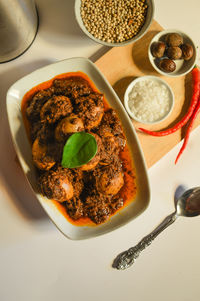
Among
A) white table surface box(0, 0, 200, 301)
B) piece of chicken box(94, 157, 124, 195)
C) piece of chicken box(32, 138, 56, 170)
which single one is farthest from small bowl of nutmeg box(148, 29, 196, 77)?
piece of chicken box(32, 138, 56, 170)

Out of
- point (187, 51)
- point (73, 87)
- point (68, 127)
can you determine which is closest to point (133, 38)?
point (187, 51)

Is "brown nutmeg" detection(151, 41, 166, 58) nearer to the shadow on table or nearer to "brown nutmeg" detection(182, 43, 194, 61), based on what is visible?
"brown nutmeg" detection(182, 43, 194, 61)

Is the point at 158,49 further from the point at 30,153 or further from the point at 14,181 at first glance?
the point at 14,181

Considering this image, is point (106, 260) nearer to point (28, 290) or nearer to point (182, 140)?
point (28, 290)

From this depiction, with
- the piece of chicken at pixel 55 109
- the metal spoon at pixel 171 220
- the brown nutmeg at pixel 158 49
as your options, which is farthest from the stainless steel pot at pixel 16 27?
the metal spoon at pixel 171 220

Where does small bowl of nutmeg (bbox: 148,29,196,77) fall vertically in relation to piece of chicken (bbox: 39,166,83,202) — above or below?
above

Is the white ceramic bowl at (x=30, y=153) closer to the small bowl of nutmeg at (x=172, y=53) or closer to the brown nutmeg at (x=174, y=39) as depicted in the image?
the small bowl of nutmeg at (x=172, y=53)

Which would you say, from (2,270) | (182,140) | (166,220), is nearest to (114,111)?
(182,140)
